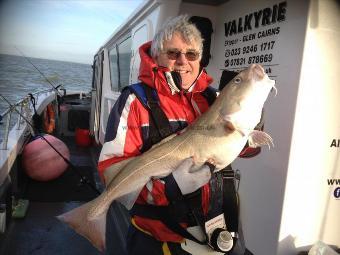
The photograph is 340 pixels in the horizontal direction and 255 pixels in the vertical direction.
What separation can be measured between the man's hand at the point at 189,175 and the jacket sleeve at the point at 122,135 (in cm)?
32

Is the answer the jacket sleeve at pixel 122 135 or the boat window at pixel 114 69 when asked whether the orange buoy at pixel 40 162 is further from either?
the jacket sleeve at pixel 122 135

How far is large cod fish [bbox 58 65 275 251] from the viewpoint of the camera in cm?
207

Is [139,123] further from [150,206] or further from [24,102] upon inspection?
[24,102]

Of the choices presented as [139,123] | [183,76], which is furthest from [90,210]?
[183,76]

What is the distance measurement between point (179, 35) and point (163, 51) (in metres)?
0.15

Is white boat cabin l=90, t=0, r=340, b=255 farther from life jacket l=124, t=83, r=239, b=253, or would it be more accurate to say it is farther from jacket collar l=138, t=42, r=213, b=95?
jacket collar l=138, t=42, r=213, b=95

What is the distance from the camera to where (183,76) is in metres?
2.38

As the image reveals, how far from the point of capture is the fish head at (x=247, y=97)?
2035 mm

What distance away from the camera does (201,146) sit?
213cm

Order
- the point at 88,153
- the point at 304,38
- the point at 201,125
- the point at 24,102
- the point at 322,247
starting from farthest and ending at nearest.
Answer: the point at 88,153
the point at 24,102
the point at 322,247
the point at 304,38
the point at 201,125

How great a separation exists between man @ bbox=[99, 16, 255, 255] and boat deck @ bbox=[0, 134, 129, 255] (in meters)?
2.10

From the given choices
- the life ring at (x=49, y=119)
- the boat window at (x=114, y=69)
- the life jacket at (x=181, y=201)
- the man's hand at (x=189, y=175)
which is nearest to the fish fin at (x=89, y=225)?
the life jacket at (x=181, y=201)

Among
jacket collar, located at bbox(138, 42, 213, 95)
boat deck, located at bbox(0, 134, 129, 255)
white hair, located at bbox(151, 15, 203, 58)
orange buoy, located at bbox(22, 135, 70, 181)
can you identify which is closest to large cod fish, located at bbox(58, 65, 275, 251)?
jacket collar, located at bbox(138, 42, 213, 95)

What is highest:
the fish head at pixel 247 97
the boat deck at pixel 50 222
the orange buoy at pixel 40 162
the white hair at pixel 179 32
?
the white hair at pixel 179 32
